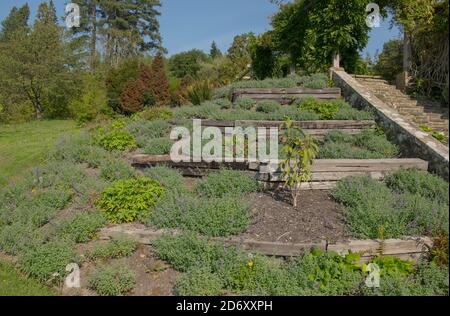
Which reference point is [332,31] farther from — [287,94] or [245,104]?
[245,104]

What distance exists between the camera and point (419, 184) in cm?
476

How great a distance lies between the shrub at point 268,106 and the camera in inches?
339

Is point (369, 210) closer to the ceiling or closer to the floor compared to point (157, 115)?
closer to the floor

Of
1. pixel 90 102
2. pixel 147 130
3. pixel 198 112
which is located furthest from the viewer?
pixel 90 102

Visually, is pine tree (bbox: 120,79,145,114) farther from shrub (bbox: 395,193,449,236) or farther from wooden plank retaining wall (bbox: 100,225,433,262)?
shrub (bbox: 395,193,449,236)

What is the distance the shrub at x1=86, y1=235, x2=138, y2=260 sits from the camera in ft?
13.1

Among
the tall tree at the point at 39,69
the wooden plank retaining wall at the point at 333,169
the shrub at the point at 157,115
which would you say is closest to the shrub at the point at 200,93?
the shrub at the point at 157,115

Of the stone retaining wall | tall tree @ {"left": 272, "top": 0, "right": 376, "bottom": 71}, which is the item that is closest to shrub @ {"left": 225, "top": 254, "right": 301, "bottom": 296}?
the stone retaining wall

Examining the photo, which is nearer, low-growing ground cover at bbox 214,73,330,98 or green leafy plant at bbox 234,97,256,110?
green leafy plant at bbox 234,97,256,110

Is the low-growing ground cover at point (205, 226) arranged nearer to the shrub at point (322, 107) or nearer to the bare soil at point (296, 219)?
the bare soil at point (296, 219)

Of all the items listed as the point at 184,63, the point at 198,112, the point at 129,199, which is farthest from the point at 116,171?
the point at 184,63

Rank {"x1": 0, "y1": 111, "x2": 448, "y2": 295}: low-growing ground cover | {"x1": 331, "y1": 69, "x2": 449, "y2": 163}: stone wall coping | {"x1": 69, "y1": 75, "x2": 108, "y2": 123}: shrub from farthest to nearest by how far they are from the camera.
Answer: {"x1": 69, "y1": 75, "x2": 108, "y2": 123}: shrub, {"x1": 331, "y1": 69, "x2": 449, "y2": 163}: stone wall coping, {"x1": 0, "y1": 111, "x2": 448, "y2": 295}: low-growing ground cover

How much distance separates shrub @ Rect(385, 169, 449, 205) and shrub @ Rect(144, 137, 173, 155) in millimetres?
3622

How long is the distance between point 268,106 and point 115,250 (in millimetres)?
5611
